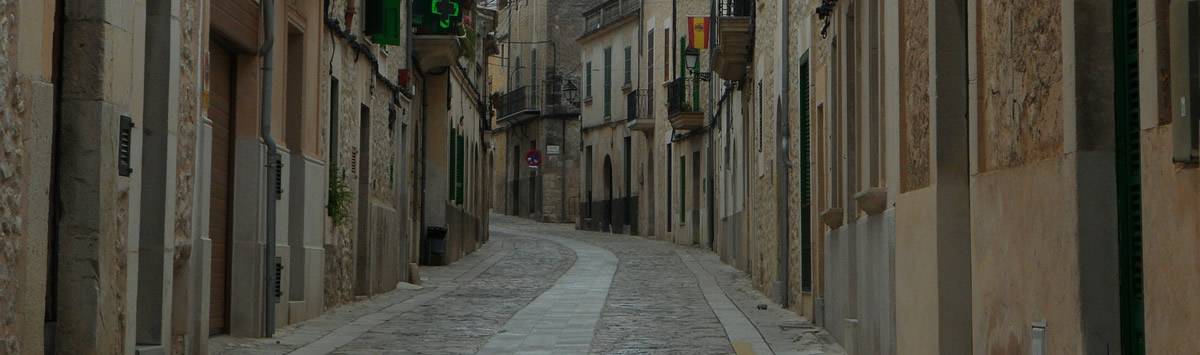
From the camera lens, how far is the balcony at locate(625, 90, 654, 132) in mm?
48969

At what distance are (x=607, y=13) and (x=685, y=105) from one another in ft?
55.2

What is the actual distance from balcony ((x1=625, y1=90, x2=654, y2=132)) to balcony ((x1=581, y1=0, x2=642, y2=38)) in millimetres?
2657

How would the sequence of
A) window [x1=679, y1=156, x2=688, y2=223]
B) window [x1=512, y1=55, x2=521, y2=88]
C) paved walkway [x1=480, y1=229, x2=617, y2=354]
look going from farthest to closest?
1. window [x1=512, y1=55, x2=521, y2=88]
2. window [x1=679, y1=156, x2=688, y2=223]
3. paved walkway [x1=480, y1=229, x2=617, y2=354]

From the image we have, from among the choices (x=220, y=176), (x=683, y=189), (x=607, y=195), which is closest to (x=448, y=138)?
(x=683, y=189)

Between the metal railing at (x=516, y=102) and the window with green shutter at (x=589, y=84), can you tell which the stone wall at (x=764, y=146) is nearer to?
the window with green shutter at (x=589, y=84)

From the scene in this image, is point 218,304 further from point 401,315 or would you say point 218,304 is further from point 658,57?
point 658,57

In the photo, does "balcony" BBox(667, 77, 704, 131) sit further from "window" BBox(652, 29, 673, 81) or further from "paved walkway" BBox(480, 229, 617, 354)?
"paved walkway" BBox(480, 229, 617, 354)

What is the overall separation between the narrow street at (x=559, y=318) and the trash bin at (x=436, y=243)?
35 centimetres

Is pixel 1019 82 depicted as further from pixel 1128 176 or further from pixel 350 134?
pixel 350 134

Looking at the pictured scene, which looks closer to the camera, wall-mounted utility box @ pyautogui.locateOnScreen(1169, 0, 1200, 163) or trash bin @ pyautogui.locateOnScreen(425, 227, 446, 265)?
wall-mounted utility box @ pyautogui.locateOnScreen(1169, 0, 1200, 163)

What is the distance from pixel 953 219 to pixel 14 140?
4447mm

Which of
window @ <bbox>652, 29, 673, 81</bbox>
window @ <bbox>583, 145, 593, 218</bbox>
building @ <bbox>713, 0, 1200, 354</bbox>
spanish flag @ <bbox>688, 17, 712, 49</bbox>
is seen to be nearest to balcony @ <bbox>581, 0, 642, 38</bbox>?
window @ <bbox>583, 145, 593, 218</bbox>

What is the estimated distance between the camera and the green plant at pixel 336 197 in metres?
17.7

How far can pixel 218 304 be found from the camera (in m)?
13.8
